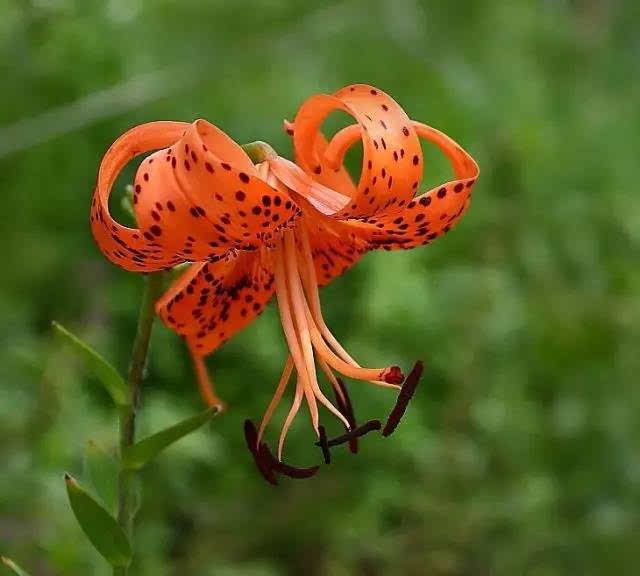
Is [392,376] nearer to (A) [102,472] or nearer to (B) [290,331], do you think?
(B) [290,331]

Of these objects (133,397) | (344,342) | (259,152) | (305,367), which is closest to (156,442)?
(133,397)

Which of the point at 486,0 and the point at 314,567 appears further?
the point at 486,0

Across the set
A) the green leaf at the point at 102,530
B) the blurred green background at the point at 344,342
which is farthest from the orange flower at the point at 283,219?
the blurred green background at the point at 344,342

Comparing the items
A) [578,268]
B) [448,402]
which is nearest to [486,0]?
[578,268]

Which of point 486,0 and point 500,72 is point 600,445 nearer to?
point 500,72

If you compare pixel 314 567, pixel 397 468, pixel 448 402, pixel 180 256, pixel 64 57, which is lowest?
pixel 314 567

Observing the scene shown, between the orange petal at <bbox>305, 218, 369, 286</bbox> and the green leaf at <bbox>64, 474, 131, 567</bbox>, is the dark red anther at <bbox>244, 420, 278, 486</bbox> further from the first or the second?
the orange petal at <bbox>305, 218, 369, 286</bbox>

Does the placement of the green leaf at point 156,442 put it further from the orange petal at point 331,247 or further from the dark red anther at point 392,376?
the orange petal at point 331,247
